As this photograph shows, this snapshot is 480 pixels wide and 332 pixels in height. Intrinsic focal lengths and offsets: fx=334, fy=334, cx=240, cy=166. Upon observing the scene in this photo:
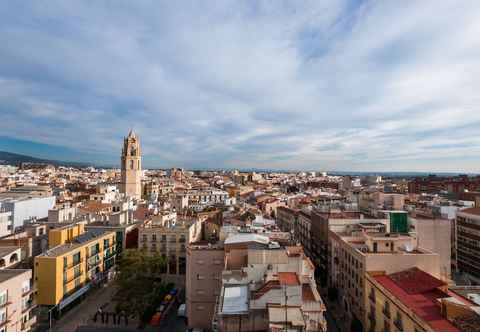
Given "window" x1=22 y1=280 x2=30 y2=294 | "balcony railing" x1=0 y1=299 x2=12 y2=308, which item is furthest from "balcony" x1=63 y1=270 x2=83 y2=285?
"balcony railing" x1=0 y1=299 x2=12 y2=308

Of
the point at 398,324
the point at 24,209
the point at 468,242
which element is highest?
the point at 24,209

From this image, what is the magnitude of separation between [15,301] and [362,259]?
28.7 metres

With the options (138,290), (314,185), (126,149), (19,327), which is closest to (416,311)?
(138,290)

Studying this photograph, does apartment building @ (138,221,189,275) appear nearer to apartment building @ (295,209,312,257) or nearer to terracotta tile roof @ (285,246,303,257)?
terracotta tile roof @ (285,246,303,257)

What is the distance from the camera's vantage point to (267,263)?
25.7 metres

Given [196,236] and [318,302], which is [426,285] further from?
[196,236]

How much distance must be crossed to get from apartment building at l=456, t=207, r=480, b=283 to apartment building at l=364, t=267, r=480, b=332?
25092 millimetres

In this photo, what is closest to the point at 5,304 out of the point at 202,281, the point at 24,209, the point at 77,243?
the point at 77,243

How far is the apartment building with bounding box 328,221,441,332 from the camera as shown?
1136 inches

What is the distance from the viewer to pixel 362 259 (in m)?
30.0

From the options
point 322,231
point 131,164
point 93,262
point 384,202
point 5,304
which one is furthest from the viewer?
point 131,164

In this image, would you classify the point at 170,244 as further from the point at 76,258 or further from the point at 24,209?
the point at 24,209

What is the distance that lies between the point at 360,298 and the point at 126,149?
6873 cm

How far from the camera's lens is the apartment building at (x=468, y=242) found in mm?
46688
